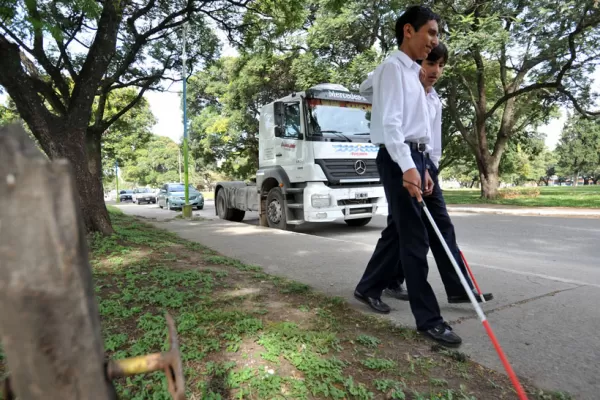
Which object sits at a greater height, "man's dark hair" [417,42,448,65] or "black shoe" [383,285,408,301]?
"man's dark hair" [417,42,448,65]

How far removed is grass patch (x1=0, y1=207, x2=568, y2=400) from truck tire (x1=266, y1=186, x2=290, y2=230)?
4.72 meters

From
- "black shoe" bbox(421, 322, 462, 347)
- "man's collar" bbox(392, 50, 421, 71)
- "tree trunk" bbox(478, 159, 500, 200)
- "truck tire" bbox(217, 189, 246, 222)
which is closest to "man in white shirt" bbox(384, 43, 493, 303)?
"man's collar" bbox(392, 50, 421, 71)

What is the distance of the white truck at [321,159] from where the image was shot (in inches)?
309

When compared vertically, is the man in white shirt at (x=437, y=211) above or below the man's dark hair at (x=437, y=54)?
below

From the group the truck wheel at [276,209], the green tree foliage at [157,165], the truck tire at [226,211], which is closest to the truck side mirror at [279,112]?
the truck wheel at [276,209]

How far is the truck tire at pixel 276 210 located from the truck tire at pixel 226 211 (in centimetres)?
317

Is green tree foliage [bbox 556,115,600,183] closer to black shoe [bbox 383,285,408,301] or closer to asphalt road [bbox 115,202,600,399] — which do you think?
asphalt road [bbox 115,202,600,399]

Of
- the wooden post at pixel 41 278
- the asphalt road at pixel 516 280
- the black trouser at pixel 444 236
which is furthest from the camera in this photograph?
the black trouser at pixel 444 236

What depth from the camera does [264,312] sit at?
9.77 feet

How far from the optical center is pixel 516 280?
3.91 m

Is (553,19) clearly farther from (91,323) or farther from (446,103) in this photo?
(91,323)

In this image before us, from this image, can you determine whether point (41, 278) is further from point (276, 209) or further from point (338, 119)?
point (276, 209)

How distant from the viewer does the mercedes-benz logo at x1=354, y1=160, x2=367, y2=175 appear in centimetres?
816

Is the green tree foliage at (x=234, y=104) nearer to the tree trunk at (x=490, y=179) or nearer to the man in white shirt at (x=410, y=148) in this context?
the tree trunk at (x=490, y=179)
